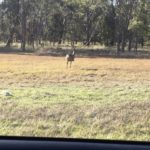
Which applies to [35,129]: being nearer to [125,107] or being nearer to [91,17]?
[125,107]

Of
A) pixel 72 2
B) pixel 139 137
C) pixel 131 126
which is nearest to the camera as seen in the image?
pixel 139 137

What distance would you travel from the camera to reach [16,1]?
6862 cm

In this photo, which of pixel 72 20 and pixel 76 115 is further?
pixel 72 20

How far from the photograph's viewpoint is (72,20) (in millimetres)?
67312

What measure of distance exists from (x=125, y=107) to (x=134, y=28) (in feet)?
150

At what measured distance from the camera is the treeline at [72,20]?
6349 cm

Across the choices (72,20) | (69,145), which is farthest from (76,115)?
(72,20)

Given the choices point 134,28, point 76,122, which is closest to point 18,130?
point 76,122

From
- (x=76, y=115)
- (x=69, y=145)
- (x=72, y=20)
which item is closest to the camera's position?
(x=69, y=145)

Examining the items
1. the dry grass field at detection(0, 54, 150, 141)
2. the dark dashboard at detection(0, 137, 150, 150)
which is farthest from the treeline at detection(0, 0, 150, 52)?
the dark dashboard at detection(0, 137, 150, 150)

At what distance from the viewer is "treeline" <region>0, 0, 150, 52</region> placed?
63494mm

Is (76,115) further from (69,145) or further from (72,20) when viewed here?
(72,20)

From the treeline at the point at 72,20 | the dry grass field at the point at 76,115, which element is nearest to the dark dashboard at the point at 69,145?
the dry grass field at the point at 76,115

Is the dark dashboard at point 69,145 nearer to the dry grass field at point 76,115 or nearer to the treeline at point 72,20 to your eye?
the dry grass field at point 76,115
